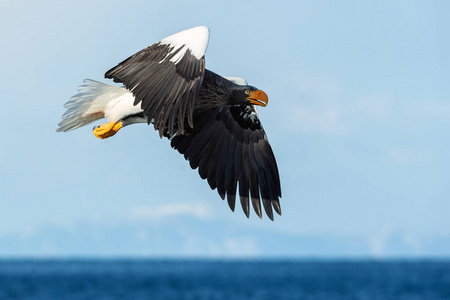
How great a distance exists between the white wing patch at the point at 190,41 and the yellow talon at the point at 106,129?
129cm

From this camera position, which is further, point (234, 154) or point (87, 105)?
point (234, 154)

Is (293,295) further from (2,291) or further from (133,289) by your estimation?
(2,291)

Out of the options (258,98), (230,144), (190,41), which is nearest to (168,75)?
(190,41)

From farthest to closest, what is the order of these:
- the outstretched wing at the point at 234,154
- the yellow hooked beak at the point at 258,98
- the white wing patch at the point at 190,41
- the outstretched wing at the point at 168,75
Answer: the outstretched wing at the point at 234,154 → the yellow hooked beak at the point at 258,98 → the white wing patch at the point at 190,41 → the outstretched wing at the point at 168,75

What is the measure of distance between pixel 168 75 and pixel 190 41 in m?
0.37

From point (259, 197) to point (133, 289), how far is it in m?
43.1

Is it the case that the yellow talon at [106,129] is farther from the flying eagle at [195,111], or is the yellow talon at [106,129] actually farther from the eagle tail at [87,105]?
the eagle tail at [87,105]

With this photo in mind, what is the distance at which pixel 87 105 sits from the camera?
8367 millimetres

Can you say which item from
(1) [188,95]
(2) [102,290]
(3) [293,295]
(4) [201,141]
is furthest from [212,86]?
(2) [102,290]

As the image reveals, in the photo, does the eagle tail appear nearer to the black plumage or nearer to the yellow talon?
the yellow talon

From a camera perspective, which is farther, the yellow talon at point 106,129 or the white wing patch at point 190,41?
the yellow talon at point 106,129

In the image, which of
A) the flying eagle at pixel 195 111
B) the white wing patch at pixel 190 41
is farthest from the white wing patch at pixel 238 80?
the white wing patch at pixel 190 41

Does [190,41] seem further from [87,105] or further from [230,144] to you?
[230,144]

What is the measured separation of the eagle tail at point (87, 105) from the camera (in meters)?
8.31
